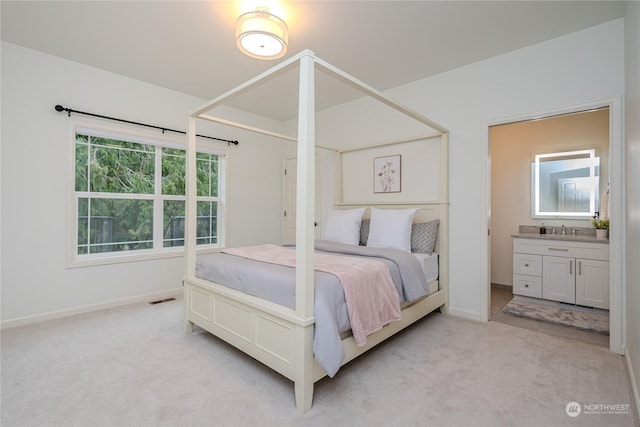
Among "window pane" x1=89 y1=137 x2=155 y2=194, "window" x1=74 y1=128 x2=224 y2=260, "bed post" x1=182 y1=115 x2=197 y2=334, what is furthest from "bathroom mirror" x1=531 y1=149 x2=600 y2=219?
"window pane" x1=89 y1=137 x2=155 y2=194

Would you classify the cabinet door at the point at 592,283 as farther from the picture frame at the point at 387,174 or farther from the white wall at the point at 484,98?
the picture frame at the point at 387,174

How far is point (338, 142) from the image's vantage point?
4.38 metres

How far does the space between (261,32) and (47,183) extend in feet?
8.66

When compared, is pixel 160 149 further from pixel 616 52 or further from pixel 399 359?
pixel 616 52

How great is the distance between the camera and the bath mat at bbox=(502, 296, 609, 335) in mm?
2897

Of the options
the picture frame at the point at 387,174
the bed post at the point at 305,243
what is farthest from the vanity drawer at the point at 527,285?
the bed post at the point at 305,243

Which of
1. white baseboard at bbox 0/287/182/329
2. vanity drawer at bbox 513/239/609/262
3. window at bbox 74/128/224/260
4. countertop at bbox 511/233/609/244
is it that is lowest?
white baseboard at bbox 0/287/182/329

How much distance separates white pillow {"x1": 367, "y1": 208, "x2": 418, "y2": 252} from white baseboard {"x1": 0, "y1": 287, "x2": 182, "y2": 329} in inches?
103

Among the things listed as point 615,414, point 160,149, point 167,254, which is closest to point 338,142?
point 160,149

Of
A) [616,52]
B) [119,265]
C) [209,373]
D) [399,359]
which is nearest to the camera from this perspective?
[209,373]

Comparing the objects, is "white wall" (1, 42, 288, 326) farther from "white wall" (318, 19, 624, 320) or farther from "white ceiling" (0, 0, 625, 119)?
"white wall" (318, 19, 624, 320)

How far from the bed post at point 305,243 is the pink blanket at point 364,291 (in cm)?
32

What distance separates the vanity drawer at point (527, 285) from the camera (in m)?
3.60

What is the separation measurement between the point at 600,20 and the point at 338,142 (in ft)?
9.32
